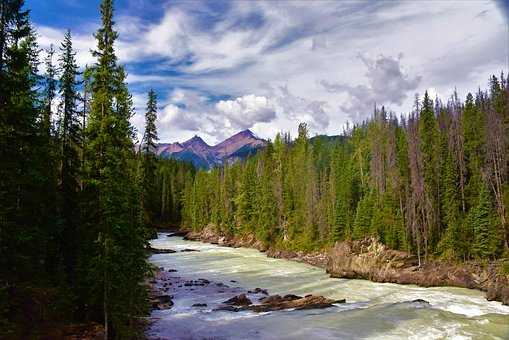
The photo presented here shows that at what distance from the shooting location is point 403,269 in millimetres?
50344

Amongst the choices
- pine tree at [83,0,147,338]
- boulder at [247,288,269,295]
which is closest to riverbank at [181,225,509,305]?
boulder at [247,288,269,295]

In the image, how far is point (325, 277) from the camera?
49.3m

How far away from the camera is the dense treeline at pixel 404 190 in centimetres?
5378

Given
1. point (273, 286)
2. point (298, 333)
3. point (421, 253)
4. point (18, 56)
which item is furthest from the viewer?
point (421, 253)

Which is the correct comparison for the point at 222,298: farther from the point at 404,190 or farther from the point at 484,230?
the point at 404,190

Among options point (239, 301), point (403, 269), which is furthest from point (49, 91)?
point (403, 269)

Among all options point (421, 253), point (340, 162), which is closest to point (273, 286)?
point (421, 253)

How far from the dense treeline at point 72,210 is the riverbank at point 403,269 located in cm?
3141

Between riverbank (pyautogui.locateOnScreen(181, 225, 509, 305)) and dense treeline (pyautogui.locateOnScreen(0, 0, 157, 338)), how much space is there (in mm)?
31409

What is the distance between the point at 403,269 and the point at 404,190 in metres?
16.9

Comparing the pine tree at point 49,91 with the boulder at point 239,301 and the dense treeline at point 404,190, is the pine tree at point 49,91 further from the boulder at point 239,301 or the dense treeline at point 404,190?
the dense treeline at point 404,190

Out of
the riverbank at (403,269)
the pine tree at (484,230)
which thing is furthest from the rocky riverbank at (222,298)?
the pine tree at (484,230)

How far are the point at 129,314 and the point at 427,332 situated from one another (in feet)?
58.7

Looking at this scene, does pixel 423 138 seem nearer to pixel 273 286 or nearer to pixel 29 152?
pixel 273 286
